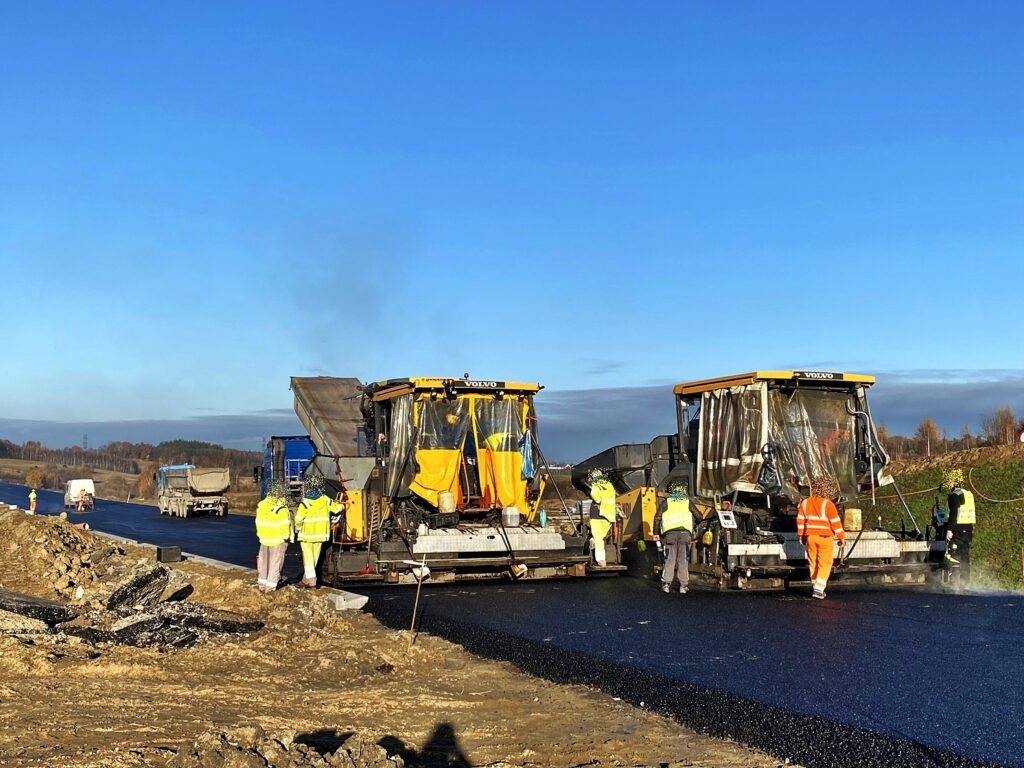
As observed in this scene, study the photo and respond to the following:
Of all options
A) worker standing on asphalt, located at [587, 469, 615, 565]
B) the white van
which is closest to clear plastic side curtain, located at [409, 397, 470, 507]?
worker standing on asphalt, located at [587, 469, 615, 565]

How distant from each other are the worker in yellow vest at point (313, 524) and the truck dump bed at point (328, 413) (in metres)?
6.79

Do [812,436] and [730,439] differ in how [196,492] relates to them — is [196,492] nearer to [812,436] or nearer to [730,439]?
[730,439]

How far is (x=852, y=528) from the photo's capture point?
1320cm

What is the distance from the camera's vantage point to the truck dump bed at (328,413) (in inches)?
817

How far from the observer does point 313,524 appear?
13.3 meters

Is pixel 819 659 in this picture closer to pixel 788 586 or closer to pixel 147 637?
pixel 788 586

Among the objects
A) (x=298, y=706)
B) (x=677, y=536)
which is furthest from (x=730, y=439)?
(x=298, y=706)

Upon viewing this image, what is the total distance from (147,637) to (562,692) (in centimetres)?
383

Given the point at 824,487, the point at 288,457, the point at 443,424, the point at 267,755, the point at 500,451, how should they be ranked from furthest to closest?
the point at 288,457, the point at 500,451, the point at 443,424, the point at 824,487, the point at 267,755

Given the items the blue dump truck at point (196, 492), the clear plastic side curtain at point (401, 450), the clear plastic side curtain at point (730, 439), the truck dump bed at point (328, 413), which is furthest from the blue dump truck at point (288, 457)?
the blue dump truck at point (196, 492)

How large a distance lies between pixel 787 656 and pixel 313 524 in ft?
22.2

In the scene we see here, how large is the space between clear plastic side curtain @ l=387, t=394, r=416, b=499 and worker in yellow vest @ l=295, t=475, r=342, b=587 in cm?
93

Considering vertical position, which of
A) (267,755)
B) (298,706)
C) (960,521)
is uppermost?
(960,521)

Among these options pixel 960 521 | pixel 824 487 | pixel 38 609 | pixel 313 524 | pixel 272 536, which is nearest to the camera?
pixel 38 609
